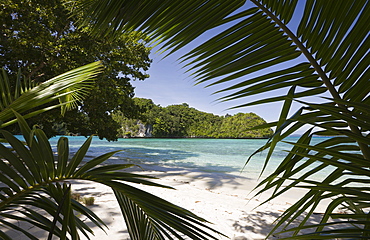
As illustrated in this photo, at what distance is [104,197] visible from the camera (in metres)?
4.34

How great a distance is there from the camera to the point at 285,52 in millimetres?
795

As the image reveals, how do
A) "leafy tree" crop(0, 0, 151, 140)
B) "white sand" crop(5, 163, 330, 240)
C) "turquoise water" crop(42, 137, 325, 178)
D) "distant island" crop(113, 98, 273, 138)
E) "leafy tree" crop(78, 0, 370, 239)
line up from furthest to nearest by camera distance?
"distant island" crop(113, 98, 273, 138)
"turquoise water" crop(42, 137, 325, 178)
"leafy tree" crop(0, 0, 151, 140)
"white sand" crop(5, 163, 330, 240)
"leafy tree" crop(78, 0, 370, 239)

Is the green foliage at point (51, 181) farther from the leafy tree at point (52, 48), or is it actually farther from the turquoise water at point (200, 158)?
the leafy tree at point (52, 48)

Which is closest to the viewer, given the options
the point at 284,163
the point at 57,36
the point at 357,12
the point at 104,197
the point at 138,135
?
the point at 357,12

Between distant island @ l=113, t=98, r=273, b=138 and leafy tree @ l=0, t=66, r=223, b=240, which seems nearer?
leafy tree @ l=0, t=66, r=223, b=240

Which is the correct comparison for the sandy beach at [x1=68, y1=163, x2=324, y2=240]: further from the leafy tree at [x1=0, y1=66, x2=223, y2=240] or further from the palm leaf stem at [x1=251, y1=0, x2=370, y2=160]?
the palm leaf stem at [x1=251, y1=0, x2=370, y2=160]

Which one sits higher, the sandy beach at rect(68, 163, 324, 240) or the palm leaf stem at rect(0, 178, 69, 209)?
the palm leaf stem at rect(0, 178, 69, 209)

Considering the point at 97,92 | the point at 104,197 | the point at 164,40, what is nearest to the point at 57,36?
the point at 97,92

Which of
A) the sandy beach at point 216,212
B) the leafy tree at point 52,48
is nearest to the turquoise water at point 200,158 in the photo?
the sandy beach at point 216,212

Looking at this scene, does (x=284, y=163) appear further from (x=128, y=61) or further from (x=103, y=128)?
(x=103, y=128)

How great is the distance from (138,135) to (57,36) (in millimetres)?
59590

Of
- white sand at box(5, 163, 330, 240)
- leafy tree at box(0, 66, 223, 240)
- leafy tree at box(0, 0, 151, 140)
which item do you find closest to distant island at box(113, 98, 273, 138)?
leafy tree at box(0, 0, 151, 140)

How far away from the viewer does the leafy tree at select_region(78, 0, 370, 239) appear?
2.25 feet

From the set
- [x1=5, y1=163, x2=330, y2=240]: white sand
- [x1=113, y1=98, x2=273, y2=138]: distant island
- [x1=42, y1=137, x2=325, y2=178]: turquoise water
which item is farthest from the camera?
[x1=113, y1=98, x2=273, y2=138]: distant island
